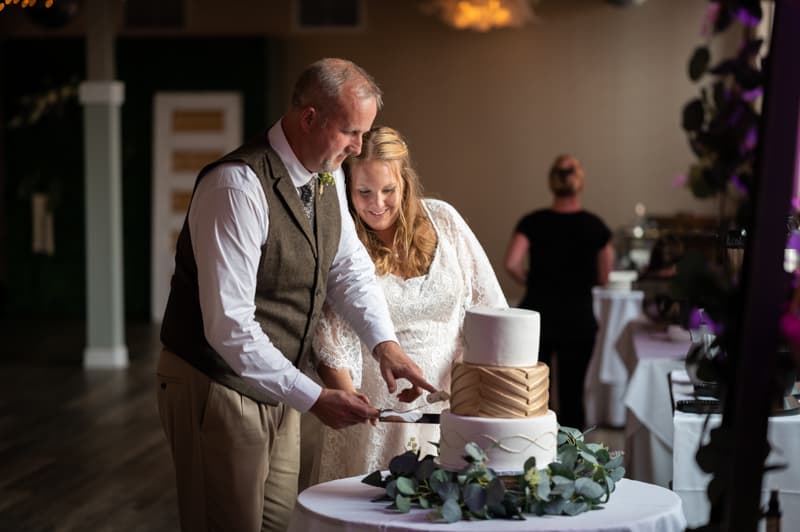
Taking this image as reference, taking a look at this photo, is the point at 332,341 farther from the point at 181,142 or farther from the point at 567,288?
the point at 181,142

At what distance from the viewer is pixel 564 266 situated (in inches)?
218

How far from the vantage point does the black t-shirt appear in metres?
5.52

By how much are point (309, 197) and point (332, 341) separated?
1.40ft

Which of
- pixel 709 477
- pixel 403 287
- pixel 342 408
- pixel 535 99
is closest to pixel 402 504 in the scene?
pixel 342 408

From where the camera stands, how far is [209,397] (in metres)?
2.72

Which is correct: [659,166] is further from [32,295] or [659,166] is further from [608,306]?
[32,295]

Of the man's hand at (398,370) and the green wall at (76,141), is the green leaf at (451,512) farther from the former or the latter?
the green wall at (76,141)

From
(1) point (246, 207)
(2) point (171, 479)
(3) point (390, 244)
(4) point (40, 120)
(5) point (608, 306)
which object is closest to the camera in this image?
(1) point (246, 207)

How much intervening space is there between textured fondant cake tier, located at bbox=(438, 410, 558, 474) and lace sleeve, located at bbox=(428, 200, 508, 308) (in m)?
0.89

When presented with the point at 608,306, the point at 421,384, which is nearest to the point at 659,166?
the point at 608,306

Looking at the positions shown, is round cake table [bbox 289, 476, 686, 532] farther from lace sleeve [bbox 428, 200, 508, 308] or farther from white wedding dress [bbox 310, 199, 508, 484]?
lace sleeve [bbox 428, 200, 508, 308]

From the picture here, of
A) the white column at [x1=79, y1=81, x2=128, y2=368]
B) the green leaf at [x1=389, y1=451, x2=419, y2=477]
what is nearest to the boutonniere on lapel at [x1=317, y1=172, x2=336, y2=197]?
the green leaf at [x1=389, y1=451, x2=419, y2=477]

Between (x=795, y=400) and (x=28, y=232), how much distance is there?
34.4ft

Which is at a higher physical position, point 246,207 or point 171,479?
point 246,207
